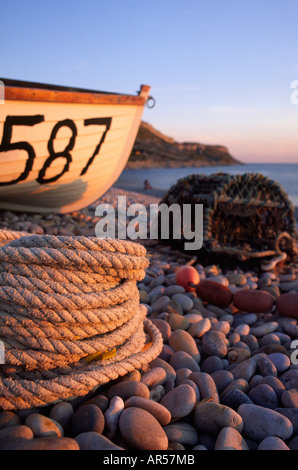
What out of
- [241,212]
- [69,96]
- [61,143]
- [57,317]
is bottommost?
[57,317]

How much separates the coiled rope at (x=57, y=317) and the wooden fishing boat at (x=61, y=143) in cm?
310

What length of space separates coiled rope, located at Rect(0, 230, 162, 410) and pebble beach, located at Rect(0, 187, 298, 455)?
0.28 ft

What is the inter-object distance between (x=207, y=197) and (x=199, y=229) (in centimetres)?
36

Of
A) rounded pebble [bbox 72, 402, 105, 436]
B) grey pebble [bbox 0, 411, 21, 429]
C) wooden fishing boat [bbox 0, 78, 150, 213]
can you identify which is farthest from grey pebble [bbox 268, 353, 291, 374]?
wooden fishing boat [bbox 0, 78, 150, 213]

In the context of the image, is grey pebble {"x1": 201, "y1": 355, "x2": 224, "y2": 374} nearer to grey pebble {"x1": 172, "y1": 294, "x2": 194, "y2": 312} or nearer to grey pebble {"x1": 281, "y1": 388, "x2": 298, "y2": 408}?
grey pebble {"x1": 281, "y1": 388, "x2": 298, "y2": 408}

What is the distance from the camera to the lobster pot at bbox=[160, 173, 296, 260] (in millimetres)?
3915

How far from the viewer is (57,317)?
1.38m

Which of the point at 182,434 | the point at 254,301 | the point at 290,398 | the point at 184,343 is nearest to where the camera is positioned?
the point at 182,434

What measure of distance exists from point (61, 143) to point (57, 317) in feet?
12.2

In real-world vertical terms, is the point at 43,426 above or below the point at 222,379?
above

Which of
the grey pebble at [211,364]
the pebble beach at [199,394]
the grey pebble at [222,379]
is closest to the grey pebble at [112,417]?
the pebble beach at [199,394]

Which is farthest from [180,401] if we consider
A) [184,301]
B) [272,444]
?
[184,301]

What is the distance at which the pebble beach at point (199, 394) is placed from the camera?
1.21 meters

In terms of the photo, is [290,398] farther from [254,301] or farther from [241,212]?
[241,212]
